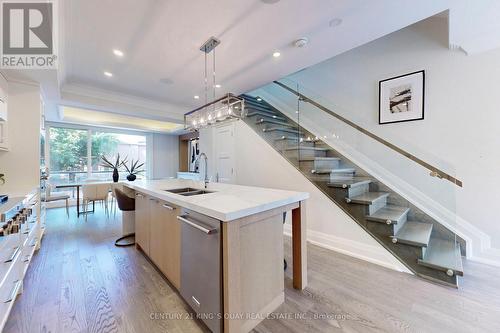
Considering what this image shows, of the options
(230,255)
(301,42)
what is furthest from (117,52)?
(230,255)

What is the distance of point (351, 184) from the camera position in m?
2.84

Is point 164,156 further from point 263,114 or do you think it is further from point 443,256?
point 443,256

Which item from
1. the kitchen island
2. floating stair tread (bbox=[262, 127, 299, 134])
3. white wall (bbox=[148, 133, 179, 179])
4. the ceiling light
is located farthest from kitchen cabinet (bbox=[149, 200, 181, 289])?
white wall (bbox=[148, 133, 179, 179])

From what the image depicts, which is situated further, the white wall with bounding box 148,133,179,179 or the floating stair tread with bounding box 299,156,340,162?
the white wall with bounding box 148,133,179,179

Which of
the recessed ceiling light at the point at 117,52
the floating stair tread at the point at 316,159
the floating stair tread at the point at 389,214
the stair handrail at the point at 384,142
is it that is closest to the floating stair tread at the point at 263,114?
the stair handrail at the point at 384,142

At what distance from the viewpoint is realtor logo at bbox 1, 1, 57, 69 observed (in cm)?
177

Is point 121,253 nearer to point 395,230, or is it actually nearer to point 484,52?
point 395,230

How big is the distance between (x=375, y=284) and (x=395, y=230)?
0.76 meters

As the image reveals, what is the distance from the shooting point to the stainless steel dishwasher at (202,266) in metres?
1.32

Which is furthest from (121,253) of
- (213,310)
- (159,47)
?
(159,47)

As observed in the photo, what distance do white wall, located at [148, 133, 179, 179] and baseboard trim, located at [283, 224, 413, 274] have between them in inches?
248

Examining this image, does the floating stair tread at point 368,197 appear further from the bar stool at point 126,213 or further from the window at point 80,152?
the window at point 80,152

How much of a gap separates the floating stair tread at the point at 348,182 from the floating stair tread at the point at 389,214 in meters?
0.44

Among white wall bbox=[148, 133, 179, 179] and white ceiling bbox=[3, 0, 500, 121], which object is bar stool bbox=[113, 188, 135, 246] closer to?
white ceiling bbox=[3, 0, 500, 121]
